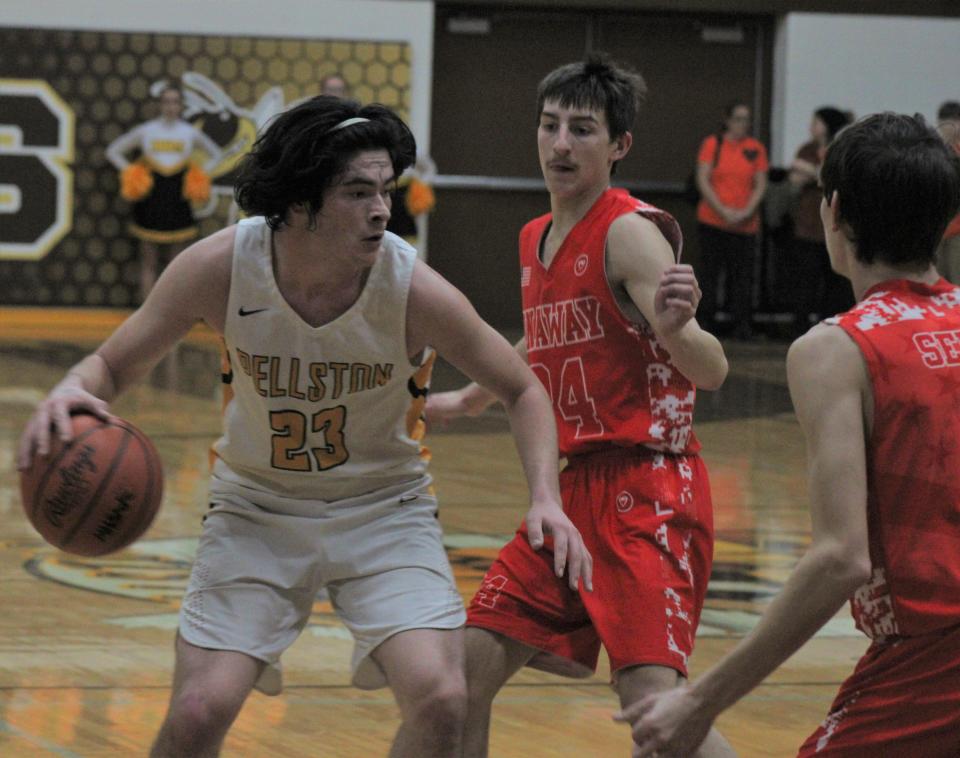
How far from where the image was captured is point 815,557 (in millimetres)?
2361

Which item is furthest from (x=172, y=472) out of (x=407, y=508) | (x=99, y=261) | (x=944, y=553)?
(x=99, y=261)

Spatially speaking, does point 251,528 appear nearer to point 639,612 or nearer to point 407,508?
point 407,508

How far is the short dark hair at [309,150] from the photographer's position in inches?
132

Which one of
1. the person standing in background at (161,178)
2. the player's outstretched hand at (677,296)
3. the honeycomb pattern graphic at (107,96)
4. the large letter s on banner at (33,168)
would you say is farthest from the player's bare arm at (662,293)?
the large letter s on banner at (33,168)

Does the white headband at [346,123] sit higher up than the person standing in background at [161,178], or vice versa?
the white headband at [346,123]

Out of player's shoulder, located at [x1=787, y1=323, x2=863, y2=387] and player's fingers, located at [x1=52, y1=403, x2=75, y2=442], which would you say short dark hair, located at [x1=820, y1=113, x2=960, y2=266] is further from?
player's fingers, located at [x1=52, y1=403, x2=75, y2=442]

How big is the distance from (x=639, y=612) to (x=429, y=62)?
13.4 m

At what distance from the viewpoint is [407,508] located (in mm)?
3492

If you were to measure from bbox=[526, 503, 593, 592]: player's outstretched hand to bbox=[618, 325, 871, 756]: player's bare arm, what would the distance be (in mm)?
734

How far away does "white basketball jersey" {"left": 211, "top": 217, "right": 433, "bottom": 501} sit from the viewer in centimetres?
338

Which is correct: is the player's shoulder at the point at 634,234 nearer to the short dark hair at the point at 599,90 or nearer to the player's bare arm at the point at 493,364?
the short dark hair at the point at 599,90

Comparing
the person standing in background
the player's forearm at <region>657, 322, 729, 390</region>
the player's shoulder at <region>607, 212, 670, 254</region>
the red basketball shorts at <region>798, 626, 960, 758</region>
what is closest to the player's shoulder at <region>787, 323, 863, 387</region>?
the red basketball shorts at <region>798, 626, 960, 758</region>

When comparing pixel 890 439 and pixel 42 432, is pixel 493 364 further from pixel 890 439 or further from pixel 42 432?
pixel 890 439

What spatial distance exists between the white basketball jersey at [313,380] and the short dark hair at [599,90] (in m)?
0.64
